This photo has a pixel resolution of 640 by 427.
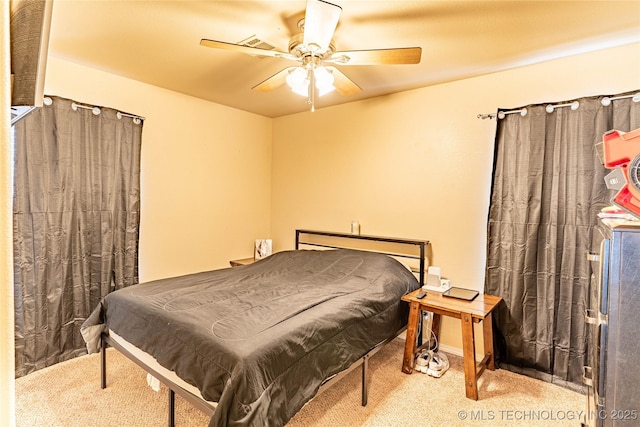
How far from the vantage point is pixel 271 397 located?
151 centimetres

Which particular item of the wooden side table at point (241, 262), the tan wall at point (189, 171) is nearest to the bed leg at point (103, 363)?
the tan wall at point (189, 171)

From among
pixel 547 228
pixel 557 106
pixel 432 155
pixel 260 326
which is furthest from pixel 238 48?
pixel 547 228

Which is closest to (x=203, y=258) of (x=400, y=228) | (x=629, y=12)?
(x=400, y=228)

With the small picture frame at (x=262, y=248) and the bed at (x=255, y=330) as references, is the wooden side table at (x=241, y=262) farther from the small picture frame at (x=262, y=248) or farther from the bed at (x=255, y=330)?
the bed at (x=255, y=330)

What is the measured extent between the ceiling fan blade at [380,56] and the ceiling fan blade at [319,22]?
146 mm

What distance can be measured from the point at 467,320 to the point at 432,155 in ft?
5.03

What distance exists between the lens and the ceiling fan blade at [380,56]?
183 centimetres

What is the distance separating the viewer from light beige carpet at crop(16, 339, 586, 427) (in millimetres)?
2041

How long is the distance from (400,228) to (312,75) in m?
1.81

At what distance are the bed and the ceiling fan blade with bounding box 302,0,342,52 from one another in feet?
5.17

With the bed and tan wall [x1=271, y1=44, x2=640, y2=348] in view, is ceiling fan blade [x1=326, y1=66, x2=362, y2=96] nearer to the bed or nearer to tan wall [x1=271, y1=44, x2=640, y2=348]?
tan wall [x1=271, y1=44, x2=640, y2=348]

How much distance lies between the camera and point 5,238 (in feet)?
1.48

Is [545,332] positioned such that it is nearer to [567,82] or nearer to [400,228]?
[400,228]

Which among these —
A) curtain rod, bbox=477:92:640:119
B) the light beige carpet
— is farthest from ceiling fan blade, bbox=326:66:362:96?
the light beige carpet
